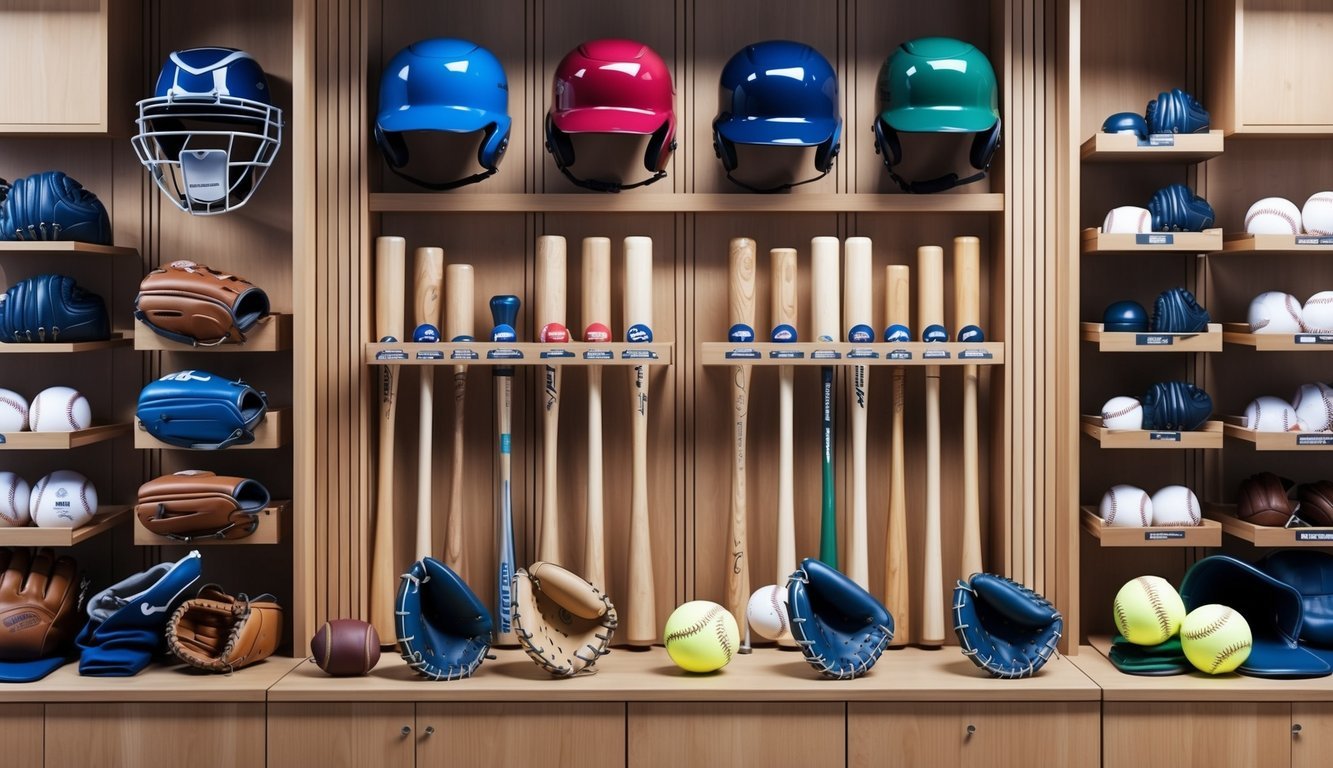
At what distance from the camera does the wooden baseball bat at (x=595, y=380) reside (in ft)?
10.3

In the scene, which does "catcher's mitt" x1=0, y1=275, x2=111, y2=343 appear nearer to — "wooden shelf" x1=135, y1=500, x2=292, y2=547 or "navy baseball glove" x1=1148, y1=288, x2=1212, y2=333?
"wooden shelf" x1=135, y1=500, x2=292, y2=547

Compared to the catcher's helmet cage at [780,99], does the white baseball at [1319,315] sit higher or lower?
lower

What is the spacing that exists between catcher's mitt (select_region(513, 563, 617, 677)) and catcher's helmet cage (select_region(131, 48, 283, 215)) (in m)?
1.35

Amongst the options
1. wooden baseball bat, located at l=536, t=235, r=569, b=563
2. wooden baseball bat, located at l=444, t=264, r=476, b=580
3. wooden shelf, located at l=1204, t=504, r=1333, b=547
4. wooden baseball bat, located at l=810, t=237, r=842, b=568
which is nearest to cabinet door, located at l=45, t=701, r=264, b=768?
wooden baseball bat, located at l=444, t=264, r=476, b=580

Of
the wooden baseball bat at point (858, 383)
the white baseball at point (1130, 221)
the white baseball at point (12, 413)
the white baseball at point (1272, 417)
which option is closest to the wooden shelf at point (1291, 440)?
the white baseball at point (1272, 417)

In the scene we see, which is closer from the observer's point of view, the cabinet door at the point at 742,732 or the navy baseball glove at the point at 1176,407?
the cabinet door at the point at 742,732

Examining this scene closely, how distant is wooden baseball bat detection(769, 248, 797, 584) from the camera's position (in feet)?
10.4

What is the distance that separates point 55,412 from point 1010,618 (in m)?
2.71

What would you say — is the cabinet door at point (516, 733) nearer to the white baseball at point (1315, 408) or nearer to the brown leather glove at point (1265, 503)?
the brown leather glove at point (1265, 503)

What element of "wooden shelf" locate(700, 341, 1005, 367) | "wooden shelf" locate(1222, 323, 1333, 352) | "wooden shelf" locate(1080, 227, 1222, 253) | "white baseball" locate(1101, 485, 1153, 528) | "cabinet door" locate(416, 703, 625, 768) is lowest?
"cabinet door" locate(416, 703, 625, 768)

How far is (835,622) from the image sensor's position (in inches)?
116

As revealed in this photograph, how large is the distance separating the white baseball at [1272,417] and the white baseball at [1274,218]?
0.48 metres

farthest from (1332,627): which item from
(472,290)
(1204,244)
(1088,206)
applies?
(472,290)

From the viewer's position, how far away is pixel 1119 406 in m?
3.03
